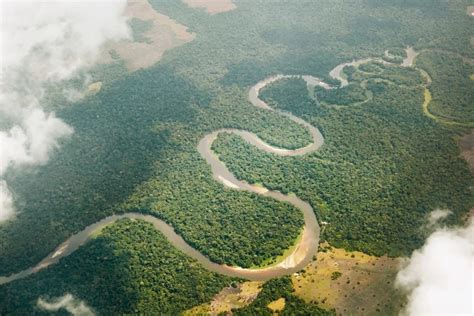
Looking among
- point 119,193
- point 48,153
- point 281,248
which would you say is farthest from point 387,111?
point 48,153

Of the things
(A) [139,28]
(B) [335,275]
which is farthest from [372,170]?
(A) [139,28]

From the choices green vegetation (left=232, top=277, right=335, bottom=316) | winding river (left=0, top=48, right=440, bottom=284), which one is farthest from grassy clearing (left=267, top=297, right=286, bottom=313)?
winding river (left=0, top=48, right=440, bottom=284)

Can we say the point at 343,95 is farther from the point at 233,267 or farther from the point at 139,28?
the point at 139,28

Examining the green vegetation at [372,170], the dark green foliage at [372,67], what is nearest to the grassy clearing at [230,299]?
the green vegetation at [372,170]

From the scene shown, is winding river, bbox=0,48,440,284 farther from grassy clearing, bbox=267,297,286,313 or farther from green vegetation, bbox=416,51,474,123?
green vegetation, bbox=416,51,474,123

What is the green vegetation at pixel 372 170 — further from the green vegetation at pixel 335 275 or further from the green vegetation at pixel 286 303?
the green vegetation at pixel 286 303

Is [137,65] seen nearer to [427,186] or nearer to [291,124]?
[291,124]
